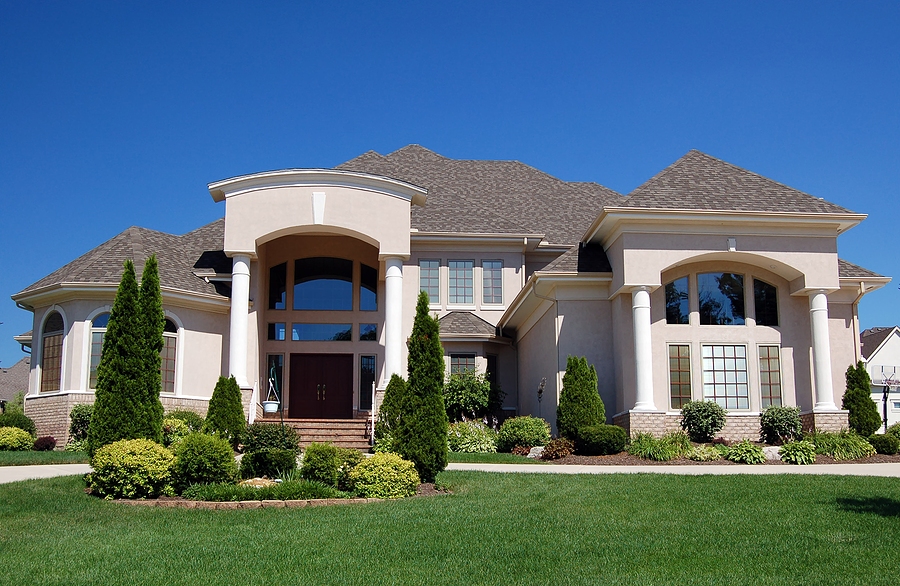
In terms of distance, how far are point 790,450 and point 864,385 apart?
156 inches

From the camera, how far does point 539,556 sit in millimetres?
8875

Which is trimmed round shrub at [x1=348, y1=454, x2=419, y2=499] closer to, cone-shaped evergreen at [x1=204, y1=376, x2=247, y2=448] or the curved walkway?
the curved walkway

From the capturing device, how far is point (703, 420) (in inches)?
811

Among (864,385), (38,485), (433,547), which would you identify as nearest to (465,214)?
(864,385)

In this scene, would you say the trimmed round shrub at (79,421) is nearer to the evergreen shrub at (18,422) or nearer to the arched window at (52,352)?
the evergreen shrub at (18,422)

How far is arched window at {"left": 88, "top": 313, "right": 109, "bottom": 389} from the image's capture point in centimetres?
2284

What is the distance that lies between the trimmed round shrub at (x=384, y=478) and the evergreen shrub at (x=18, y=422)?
12.4 meters

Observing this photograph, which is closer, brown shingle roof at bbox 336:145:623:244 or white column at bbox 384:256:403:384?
white column at bbox 384:256:403:384

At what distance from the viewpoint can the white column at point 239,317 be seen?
22.6 metres

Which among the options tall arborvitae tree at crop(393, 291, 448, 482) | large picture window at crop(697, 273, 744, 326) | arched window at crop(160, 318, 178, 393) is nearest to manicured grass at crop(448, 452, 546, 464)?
tall arborvitae tree at crop(393, 291, 448, 482)

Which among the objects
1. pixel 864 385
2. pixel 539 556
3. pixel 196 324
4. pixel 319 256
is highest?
pixel 319 256

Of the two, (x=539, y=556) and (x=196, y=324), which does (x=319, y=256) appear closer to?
(x=196, y=324)

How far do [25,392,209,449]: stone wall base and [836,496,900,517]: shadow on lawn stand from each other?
662 inches

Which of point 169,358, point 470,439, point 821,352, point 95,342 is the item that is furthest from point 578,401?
point 95,342
